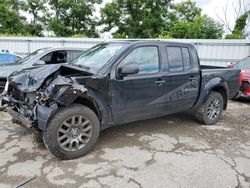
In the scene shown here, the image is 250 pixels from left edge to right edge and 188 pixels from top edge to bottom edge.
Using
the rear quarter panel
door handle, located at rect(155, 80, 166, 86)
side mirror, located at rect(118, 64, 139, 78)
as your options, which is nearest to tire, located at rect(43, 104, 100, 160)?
side mirror, located at rect(118, 64, 139, 78)

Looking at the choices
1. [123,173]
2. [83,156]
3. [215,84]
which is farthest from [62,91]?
[215,84]

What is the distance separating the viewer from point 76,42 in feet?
44.1

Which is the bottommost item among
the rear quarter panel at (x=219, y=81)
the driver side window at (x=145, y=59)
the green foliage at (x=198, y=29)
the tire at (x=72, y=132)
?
the tire at (x=72, y=132)

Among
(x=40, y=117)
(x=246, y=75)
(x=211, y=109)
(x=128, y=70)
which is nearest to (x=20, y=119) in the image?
(x=40, y=117)

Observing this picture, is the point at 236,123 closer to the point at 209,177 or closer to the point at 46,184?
the point at 209,177

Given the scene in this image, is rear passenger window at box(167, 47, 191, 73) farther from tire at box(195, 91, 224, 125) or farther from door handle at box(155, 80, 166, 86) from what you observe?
tire at box(195, 91, 224, 125)

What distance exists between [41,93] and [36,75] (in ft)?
1.66

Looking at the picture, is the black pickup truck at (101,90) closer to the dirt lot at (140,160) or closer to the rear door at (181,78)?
the rear door at (181,78)

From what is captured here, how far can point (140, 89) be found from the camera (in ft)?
14.0

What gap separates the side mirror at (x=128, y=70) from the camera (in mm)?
3906

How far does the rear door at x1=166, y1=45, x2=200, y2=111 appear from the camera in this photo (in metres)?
4.74

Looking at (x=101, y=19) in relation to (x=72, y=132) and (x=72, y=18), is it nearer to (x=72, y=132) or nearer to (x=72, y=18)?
(x=72, y=18)

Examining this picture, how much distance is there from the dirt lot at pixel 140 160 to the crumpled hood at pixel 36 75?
988mm

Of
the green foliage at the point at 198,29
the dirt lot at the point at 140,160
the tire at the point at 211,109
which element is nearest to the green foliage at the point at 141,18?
the green foliage at the point at 198,29
